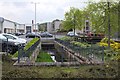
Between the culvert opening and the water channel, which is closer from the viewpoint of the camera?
the water channel

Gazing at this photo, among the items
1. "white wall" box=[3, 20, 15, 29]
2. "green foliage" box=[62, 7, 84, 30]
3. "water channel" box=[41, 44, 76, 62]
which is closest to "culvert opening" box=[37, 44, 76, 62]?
"water channel" box=[41, 44, 76, 62]

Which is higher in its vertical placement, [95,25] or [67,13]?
[67,13]

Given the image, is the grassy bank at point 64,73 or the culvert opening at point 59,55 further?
the culvert opening at point 59,55

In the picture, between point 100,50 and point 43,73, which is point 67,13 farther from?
point 43,73

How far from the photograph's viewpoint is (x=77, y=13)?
1369 inches

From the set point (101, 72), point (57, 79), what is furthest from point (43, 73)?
point (101, 72)

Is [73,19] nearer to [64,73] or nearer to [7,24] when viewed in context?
[64,73]

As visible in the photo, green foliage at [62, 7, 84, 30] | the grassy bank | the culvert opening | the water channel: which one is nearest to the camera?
the grassy bank

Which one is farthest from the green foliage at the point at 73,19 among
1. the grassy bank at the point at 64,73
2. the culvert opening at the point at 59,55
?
the grassy bank at the point at 64,73

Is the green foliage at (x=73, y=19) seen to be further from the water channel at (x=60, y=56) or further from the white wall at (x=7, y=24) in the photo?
the white wall at (x=7, y=24)

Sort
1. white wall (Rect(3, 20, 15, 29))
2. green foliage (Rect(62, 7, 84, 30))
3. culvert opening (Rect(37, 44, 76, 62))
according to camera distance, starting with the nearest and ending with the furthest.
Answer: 1. culvert opening (Rect(37, 44, 76, 62))
2. green foliage (Rect(62, 7, 84, 30))
3. white wall (Rect(3, 20, 15, 29))

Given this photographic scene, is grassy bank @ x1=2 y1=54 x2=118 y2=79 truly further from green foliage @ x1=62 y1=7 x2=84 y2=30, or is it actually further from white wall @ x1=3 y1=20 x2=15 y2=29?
white wall @ x1=3 y1=20 x2=15 y2=29

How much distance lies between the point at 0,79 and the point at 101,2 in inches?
454

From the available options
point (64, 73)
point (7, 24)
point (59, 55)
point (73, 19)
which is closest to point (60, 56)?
point (59, 55)
